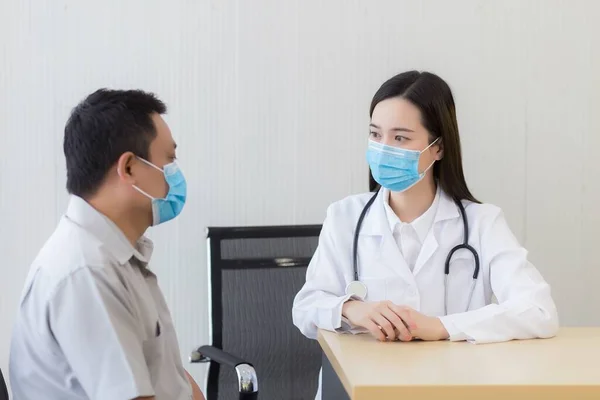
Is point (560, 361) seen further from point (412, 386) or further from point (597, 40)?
point (597, 40)

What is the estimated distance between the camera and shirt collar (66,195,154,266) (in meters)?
1.37

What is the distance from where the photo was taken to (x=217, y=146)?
101 inches

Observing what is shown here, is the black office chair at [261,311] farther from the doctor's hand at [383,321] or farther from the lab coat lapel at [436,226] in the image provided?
the doctor's hand at [383,321]

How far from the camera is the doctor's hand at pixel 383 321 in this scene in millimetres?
1579

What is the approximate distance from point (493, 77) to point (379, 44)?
42 cm

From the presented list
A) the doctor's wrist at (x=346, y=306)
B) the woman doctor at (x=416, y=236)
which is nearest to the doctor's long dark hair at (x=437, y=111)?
the woman doctor at (x=416, y=236)

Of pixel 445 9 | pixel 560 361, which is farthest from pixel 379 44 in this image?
pixel 560 361

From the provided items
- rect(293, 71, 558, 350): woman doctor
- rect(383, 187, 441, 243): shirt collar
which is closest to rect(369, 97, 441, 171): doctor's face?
rect(293, 71, 558, 350): woman doctor

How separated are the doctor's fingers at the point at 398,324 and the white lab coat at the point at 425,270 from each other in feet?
0.43

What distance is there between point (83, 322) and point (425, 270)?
0.92 meters

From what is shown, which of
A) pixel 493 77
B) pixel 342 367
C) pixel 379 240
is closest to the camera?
pixel 342 367

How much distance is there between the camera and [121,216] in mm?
1437

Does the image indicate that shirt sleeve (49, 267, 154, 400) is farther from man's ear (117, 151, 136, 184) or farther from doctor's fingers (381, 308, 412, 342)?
doctor's fingers (381, 308, 412, 342)

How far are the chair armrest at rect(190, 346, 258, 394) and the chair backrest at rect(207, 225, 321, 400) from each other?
0.36 ft
